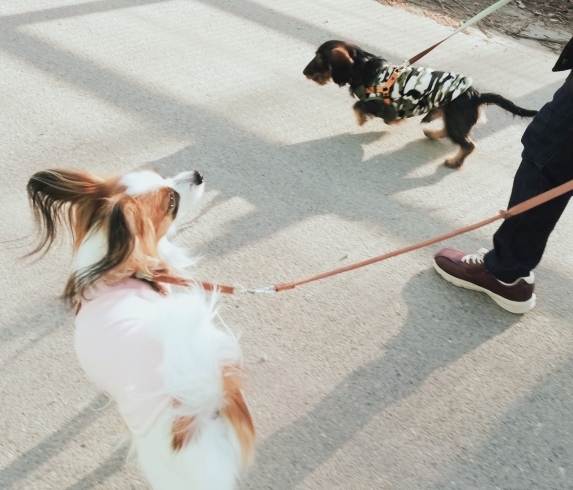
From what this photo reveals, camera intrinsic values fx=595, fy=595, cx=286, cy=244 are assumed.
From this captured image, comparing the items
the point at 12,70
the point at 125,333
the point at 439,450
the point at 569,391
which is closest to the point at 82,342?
the point at 125,333

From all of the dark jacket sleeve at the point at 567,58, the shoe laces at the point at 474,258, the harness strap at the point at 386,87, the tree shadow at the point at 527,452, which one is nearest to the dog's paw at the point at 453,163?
the harness strap at the point at 386,87

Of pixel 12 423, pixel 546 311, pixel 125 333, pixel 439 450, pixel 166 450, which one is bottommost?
pixel 12 423

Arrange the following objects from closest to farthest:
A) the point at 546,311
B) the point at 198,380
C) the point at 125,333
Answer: the point at 198,380, the point at 125,333, the point at 546,311

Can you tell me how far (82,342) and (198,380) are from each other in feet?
1.53

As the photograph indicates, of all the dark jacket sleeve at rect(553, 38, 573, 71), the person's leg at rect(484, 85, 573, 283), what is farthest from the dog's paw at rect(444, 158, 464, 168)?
the dark jacket sleeve at rect(553, 38, 573, 71)

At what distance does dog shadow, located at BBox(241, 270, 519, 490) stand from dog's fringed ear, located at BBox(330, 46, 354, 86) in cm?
162

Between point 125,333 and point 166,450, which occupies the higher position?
point 125,333

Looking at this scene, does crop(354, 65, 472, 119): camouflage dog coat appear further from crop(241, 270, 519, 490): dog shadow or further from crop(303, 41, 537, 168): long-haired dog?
crop(241, 270, 519, 490): dog shadow

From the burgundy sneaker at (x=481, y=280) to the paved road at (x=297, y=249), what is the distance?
8 centimetres

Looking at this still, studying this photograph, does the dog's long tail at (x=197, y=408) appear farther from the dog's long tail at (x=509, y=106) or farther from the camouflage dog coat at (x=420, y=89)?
the dog's long tail at (x=509, y=106)

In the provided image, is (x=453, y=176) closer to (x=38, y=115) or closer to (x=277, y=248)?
(x=277, y=248)

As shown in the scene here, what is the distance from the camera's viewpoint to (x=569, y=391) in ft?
8.21

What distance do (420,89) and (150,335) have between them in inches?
105

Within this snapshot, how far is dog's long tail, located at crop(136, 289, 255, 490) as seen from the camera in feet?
4.65
